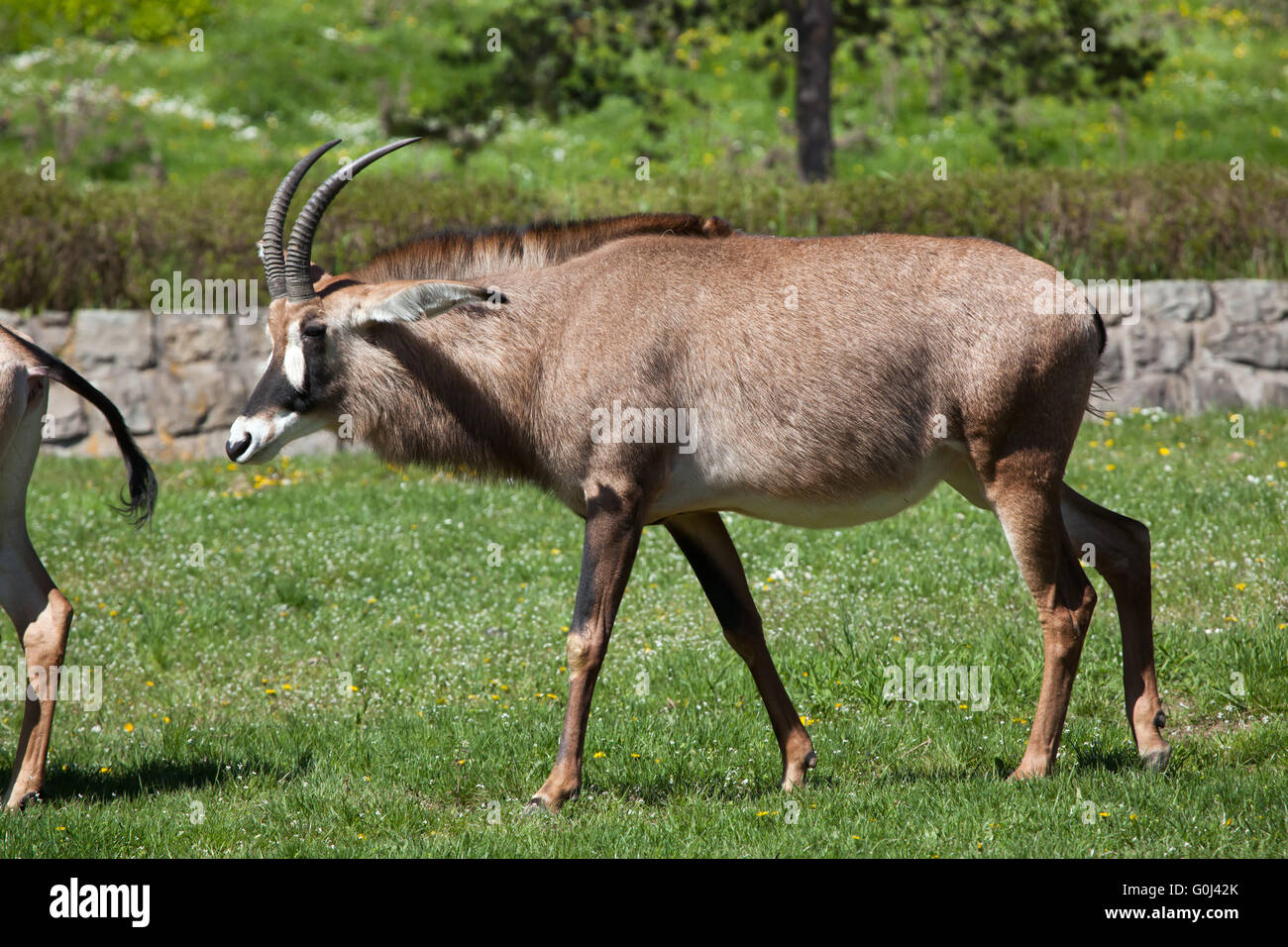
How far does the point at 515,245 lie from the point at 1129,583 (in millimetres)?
2988

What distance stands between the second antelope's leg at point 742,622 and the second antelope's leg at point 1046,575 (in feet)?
2.91

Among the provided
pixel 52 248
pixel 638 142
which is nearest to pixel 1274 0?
pixel 638 142

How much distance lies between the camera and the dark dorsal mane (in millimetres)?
5730

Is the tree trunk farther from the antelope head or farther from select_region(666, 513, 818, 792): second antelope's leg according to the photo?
the antelope head

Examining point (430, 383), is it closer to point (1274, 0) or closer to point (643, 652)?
point (643, 652)

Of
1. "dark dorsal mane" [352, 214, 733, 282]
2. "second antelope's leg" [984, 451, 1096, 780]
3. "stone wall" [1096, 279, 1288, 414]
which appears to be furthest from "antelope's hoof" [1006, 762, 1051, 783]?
"stone wall" [1096, 279, 1288, 414]

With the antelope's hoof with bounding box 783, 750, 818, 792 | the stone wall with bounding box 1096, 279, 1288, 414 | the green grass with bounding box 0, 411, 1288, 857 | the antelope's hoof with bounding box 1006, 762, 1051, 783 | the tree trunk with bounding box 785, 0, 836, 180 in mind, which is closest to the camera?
the green grass with bounding box 0, 411, 1288, 857

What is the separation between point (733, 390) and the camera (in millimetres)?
5281

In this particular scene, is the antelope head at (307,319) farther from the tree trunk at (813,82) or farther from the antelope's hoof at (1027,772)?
the tree trunk at (813,82)

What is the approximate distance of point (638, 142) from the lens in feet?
60.1

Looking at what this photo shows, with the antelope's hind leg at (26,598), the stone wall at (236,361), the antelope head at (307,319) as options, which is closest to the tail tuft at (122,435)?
the antelope's hind leg at (26,598)

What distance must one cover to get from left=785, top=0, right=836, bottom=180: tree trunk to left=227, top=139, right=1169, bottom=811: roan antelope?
9.18m

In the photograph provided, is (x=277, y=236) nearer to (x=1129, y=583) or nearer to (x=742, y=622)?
(x=742, y=622)

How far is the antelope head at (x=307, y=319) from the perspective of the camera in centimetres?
527
